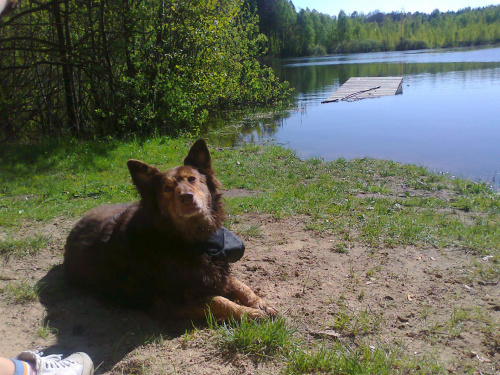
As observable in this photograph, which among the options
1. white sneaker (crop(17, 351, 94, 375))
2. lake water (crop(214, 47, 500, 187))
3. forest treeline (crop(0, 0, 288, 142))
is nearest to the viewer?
white sneaker (crop(17, 351, 94, 375))

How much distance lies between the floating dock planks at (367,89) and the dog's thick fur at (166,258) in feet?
67.1

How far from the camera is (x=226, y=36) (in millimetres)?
17750

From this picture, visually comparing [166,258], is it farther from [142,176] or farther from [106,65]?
[106,65]

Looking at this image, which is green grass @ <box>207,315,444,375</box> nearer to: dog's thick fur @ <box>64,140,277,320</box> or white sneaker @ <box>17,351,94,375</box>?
dog's thick fur @ <box>64,140,277,320</box>

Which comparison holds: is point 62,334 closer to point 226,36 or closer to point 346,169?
point 346,169

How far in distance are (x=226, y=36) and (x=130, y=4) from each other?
16.5 feet

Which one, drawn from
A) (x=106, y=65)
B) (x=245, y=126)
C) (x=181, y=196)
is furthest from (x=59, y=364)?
(x=245, y=126)

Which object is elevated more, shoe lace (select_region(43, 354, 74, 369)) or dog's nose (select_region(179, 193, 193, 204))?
dog's nose (select_region(179, 193, 193, 204))

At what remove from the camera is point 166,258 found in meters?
4.07

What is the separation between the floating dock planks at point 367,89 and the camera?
24.1m

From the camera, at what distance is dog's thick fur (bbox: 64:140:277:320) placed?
157 inches

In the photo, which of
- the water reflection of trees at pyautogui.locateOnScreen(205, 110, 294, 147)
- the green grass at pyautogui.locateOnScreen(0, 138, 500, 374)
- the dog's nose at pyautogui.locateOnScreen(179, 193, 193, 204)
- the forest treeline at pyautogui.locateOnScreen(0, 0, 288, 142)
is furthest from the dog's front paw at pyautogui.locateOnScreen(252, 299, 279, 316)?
the forest treeline at pyautogui.locateOnScreen(0, 0, 288, 142)

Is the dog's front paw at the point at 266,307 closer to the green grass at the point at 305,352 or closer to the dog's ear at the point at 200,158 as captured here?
the green grass at the point at 305,352

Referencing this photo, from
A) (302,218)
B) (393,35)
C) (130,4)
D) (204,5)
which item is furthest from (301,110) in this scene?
(393,35)
